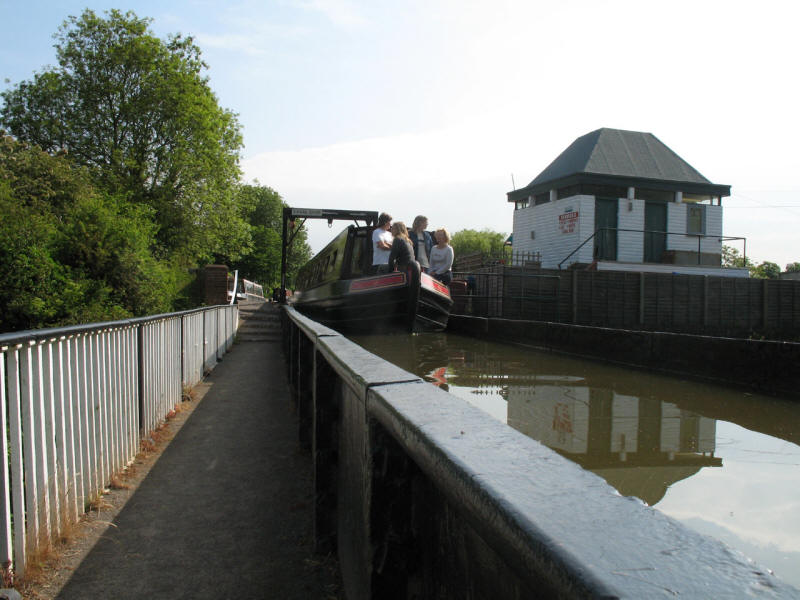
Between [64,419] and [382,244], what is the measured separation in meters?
10.1

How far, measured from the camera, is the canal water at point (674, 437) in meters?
2.72

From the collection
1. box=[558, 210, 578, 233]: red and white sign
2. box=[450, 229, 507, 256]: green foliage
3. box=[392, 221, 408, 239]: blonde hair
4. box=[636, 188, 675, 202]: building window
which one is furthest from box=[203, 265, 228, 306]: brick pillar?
box=[450, 229, 507, 256]: green foliage

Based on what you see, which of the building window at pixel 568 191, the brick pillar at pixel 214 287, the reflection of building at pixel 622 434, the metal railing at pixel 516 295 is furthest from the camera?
the building window at pixel 568 191

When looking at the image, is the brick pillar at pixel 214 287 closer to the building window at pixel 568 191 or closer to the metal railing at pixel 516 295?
the metal railing at pixel 516 295

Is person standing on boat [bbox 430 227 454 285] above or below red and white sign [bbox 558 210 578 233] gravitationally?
below

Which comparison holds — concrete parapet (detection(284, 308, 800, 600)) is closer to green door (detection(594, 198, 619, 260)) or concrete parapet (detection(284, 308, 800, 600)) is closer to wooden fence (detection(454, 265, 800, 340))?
wooden fence (detection(454, 265, 800, 340))

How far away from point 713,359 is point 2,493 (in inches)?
269

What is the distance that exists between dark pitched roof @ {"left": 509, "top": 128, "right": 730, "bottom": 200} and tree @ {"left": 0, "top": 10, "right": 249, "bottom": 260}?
1743cm

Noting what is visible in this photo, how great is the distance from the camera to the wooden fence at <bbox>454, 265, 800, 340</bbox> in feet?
65.3

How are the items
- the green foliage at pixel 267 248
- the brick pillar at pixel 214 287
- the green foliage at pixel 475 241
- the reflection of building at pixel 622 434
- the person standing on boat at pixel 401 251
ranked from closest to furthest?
the reflection of building at pixel 622 434, the person standing on boat at pixel 401 251, the brick pillar at pixel 214 287, the green foliage at pixel 267 248, the green foliage at pixel 475 241

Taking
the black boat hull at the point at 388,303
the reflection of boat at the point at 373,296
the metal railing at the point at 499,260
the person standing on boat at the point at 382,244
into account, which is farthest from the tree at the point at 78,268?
the metal railing at the point at 499,260

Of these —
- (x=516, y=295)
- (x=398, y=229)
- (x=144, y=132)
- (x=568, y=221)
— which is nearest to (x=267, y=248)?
(x=144, y=132)

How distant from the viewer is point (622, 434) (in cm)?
426

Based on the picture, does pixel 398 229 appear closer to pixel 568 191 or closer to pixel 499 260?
pixel 499 260
